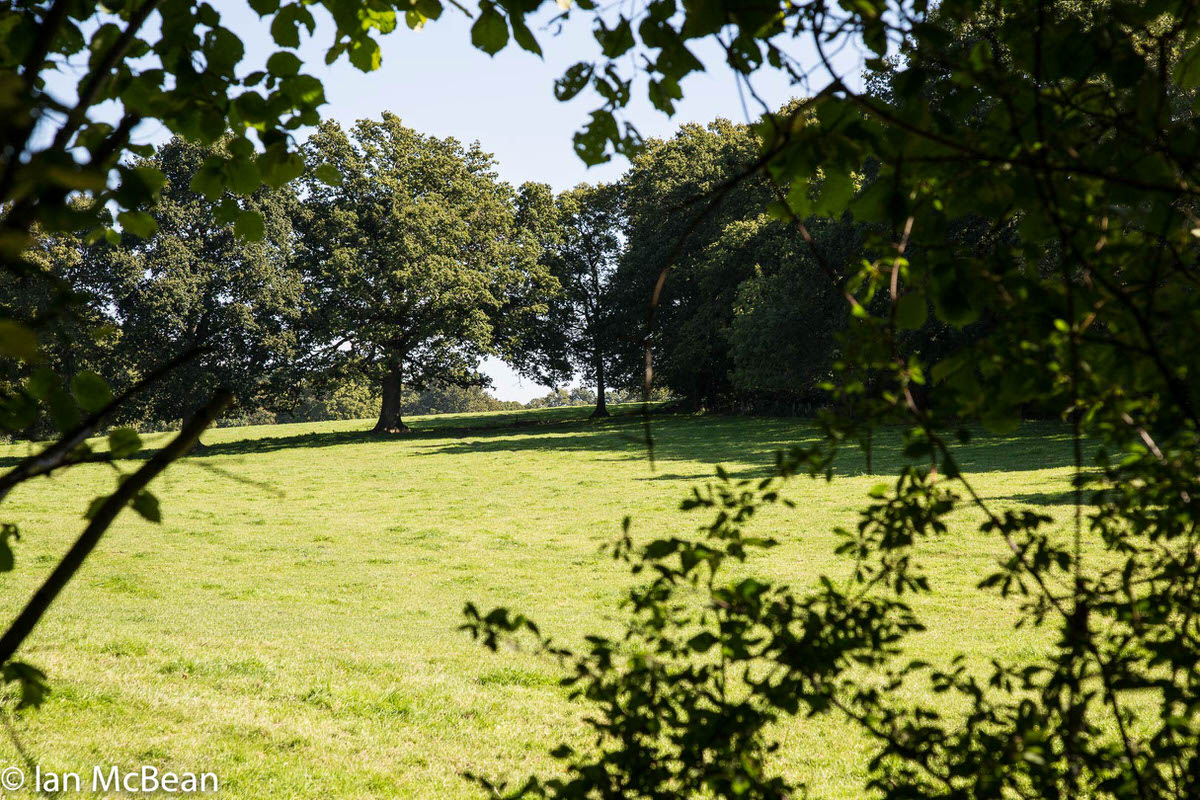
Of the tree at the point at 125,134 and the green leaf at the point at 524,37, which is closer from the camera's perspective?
the tree at the point at 125,134

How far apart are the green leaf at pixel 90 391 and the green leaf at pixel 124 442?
0.06 m

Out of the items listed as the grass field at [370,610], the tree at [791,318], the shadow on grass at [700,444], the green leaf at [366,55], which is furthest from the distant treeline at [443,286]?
the green leaf at [366,55]

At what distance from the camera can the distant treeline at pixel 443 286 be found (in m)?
34.0

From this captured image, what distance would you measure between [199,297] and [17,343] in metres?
38.6

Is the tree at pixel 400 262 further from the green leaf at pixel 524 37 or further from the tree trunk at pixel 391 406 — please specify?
the green leaf at pixel 524 37

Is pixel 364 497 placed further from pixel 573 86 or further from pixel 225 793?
pixel 573 86

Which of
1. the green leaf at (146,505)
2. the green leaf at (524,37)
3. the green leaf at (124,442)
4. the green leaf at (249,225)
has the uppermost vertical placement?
the green leaf at (524,37)

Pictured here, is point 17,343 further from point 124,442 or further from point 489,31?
point 489,31

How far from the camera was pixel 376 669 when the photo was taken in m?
7.24

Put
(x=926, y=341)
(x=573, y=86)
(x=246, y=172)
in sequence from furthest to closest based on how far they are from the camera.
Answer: (x=926, y=341) < (x=246, y=172) < (x=573, y=86)

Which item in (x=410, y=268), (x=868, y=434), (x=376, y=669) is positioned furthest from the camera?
(x=410, y=268)

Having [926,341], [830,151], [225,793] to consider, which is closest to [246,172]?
[830,151]

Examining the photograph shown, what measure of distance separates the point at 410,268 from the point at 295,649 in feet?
102

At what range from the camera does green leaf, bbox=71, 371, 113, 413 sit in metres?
1.53
